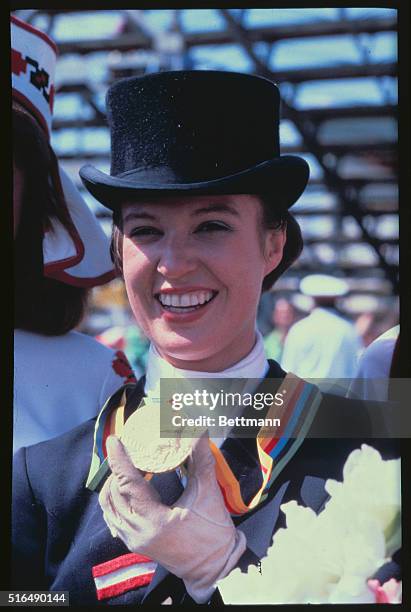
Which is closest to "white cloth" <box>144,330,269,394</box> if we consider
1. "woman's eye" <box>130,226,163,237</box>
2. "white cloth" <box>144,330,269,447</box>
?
"white cloth" <box>144,330,269,447</box>

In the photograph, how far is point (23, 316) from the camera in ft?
7.38

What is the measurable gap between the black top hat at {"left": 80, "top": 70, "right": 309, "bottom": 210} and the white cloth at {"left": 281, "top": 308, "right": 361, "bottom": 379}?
13.9 inches

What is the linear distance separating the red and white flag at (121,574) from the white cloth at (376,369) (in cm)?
60

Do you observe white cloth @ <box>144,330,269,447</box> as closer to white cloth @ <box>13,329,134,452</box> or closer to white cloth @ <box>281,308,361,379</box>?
white cloth @ <box>281,308,361,379</box>

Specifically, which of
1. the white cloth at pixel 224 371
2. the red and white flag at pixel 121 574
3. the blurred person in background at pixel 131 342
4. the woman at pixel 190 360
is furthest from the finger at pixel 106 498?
the blurred person in background at pixel 131 342

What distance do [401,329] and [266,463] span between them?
0.44 m

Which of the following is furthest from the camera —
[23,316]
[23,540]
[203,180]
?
[23,316]

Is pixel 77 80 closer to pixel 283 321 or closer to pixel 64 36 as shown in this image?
pixel 64 36

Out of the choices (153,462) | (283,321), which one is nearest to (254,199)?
(283,321)

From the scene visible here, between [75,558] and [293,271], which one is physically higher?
[293,271]

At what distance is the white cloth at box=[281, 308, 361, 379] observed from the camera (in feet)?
6.64

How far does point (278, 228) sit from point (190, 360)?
356mm

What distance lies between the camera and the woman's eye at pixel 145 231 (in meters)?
1.92

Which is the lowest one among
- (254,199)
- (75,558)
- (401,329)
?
(75,558)
